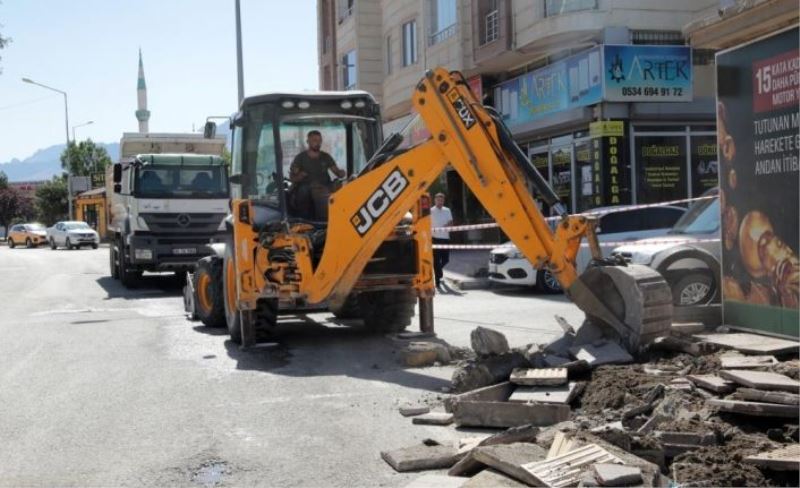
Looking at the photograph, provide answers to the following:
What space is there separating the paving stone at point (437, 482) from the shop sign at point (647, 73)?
1608cm

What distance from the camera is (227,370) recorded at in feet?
29.3

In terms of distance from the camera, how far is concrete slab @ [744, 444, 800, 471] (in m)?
4.46

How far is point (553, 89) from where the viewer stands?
72.5ft

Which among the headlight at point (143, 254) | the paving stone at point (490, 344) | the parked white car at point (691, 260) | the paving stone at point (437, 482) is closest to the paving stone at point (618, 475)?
the paving stone at point (437, 482)

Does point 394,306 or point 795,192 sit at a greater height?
point 795,192

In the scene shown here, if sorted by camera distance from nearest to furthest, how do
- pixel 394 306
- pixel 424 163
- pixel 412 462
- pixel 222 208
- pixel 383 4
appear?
1. pixel 412 462
2. pixel 424 163
3. pixel 394 306
4. pixel 222 208
5. pixel 383 4

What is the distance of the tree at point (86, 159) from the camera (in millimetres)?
75875

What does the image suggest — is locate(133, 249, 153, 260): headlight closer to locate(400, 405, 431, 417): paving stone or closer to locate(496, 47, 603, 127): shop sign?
locate(496, 47, 603, 127): shop sign

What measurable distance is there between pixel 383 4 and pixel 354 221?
25031mm

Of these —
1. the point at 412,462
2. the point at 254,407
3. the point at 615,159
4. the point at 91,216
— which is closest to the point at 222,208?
the point at 615,159

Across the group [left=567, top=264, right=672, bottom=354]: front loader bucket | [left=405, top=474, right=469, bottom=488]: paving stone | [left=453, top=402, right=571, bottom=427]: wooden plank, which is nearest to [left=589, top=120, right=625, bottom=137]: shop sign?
[left=567, top=264, right=672, bottom=354]: front loader bucket

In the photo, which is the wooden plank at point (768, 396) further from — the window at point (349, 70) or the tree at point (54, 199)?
the tree at point (54, 199)

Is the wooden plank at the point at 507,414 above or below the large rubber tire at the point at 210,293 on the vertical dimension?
below

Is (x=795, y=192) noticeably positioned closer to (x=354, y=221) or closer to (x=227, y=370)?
(x=354, y=221)
